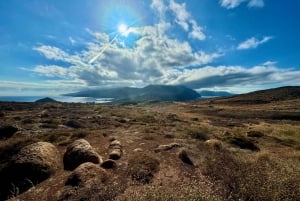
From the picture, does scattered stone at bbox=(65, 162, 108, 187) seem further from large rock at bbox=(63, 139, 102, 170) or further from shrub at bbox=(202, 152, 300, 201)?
shrub at bbox=(202, 152, 300, 201)

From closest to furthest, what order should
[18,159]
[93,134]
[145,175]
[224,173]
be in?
[224,173]
[145,175]
[18,159]
[93,134]

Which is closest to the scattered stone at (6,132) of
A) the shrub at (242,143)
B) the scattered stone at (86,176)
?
the scattered stone at (86,176)

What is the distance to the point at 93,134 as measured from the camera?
17.5m

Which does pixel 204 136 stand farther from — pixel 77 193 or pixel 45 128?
pixel 45 128

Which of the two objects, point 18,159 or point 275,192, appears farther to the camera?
point 18,159

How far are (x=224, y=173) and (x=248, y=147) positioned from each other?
30.0ft

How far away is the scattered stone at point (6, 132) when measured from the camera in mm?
18194

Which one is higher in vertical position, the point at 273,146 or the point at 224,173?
the point at 224,173

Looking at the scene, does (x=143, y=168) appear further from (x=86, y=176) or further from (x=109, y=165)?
(x=86, y=176)

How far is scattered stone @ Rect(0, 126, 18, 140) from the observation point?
1819 centimetres

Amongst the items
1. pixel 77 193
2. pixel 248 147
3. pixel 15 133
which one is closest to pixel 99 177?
pixel 77 193

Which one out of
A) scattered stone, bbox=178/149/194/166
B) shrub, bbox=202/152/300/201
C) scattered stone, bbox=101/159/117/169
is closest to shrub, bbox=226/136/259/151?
scattered stone, bbox=178/149/194/166

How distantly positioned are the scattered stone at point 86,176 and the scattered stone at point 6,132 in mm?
13234

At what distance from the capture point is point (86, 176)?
817 cm
